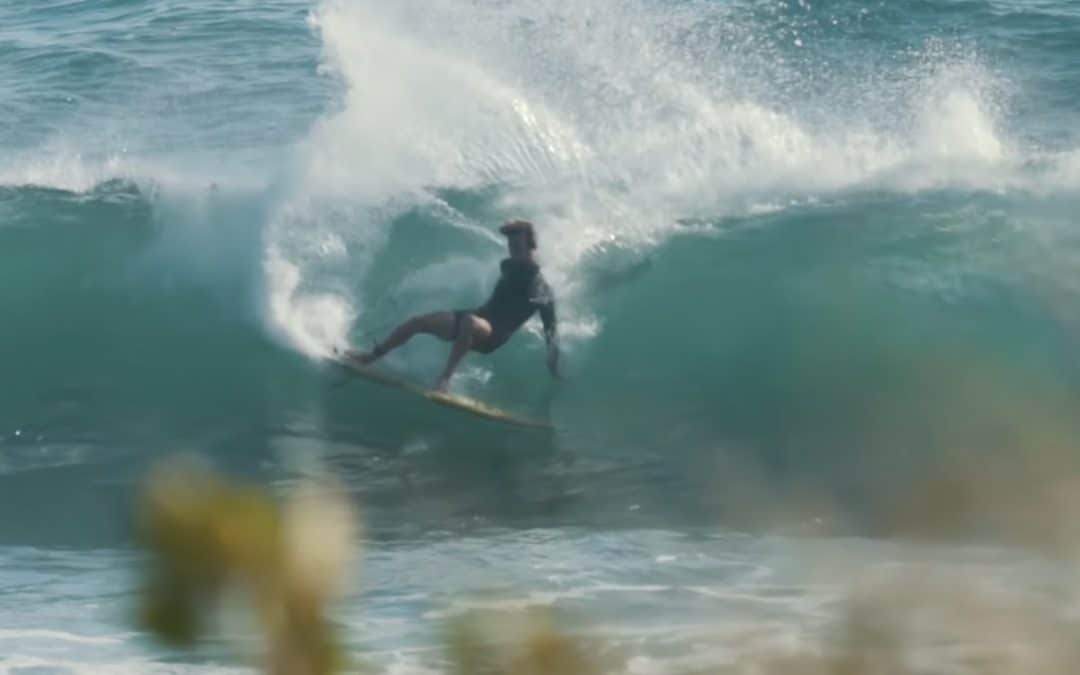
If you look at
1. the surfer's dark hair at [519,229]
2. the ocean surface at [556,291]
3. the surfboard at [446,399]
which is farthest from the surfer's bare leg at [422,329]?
the surfer's dark hair at [519,229]

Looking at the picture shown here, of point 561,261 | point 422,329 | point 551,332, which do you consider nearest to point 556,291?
point 561,261

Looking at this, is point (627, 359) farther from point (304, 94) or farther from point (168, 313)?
point (304, 94)

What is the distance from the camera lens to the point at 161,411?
34.0ft

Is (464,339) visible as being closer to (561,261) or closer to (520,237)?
(520,237)

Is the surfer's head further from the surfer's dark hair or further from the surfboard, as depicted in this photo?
the surfboard

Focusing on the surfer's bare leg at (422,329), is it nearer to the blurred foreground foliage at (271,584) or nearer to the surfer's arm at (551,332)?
the surfer's arm at (551,332)

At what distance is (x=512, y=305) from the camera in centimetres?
945

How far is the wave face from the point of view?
947cm

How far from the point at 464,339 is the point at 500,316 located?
0.80ft

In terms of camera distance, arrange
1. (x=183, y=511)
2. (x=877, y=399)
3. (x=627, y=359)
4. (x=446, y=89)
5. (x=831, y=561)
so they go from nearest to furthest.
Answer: (x=183, y=511) → (x=831, y=561) → (x=877, y=399) → (x=627, y=359) → (x=446, y=89)

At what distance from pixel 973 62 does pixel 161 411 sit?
8309mm

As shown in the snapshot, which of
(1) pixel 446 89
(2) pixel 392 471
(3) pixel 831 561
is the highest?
(1) pixel 446 89

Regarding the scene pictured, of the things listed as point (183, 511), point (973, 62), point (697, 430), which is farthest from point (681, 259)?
point (183, 511)

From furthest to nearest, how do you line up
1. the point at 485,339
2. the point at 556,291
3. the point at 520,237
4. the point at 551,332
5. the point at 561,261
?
the point at 561,261 → the point at 556,291 → the point at 551,332 → the point at 485,339 → the point at 520,237
